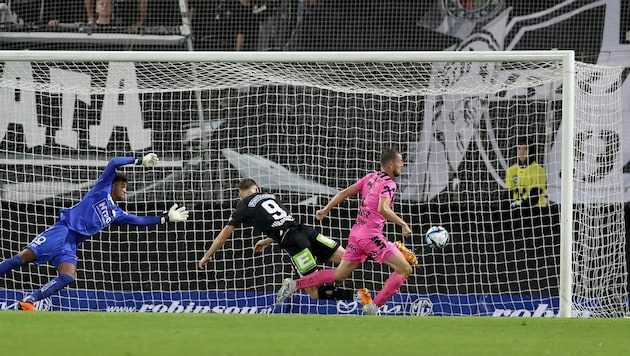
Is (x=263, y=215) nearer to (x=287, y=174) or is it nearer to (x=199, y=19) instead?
(x=287, y=174)

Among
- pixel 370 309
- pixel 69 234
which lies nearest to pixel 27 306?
pixel 69 234

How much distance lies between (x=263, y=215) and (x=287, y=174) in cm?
238

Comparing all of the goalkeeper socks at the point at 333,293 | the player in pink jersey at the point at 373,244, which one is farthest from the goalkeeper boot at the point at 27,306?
the goalkeeper socks at the point at 333,293

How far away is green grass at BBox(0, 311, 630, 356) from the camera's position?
263 inches

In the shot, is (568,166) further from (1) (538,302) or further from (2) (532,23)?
(2) (532,23)

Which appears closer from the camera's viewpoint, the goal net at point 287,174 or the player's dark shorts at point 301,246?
the player's dark shorts at point 301,246

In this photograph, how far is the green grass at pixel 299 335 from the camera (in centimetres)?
669

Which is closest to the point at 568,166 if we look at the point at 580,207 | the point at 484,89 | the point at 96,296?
the point at 580,207

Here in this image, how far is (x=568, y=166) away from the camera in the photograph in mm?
10430

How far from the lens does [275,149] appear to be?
14500 millimetres

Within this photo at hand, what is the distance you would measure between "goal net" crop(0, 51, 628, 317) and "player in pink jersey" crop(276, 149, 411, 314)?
173cm

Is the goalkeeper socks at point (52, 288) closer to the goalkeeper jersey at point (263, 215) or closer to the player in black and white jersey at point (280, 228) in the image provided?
the player in black and white jersey at point (280, 228)

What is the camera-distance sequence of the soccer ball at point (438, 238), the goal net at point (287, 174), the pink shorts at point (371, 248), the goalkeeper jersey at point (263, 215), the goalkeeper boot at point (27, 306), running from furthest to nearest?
the goal net at point (287, 174), the goalkeeper jersey at point (263, 215), the pink shorts at point (371, 248), the soccer ball at point (438, 238), the goalkeeper boot at point (27, 306)

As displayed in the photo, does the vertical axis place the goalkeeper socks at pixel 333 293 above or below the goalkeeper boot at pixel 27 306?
below
